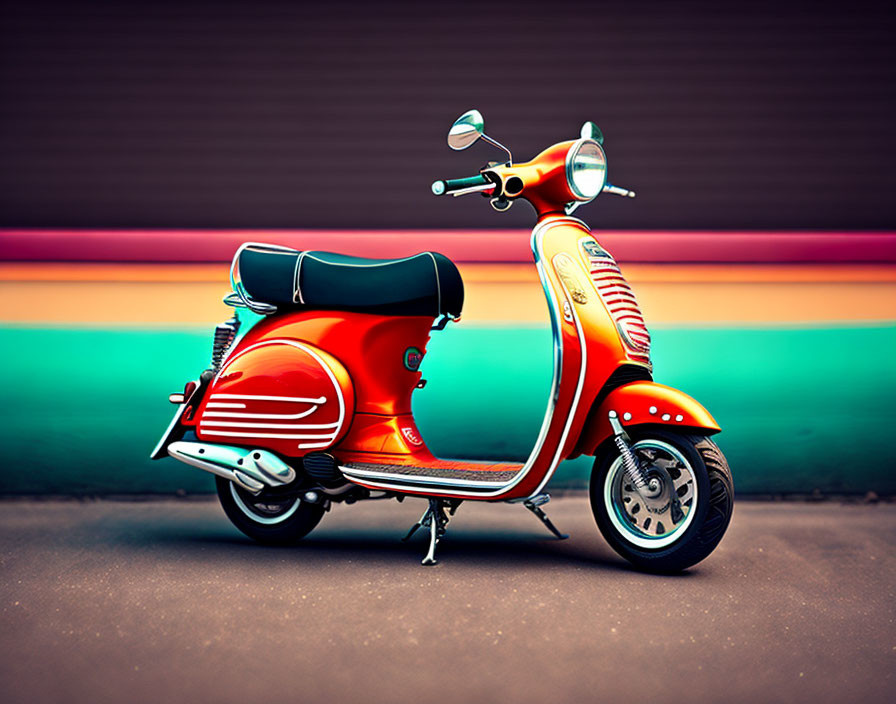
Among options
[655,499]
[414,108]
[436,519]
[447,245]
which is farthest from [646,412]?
[414,108]

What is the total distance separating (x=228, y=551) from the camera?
3.54 meters

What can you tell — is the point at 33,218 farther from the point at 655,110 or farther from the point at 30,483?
the point at 655,110

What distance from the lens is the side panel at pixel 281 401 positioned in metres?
3.48

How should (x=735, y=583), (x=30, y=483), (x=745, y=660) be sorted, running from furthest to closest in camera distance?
(x=30, y=483), (x=735, y=583), (x=745, y=660)

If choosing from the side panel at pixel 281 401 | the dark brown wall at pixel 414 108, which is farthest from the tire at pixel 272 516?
the dark brown wall at pixel 414 108

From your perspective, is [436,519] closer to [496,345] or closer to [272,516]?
[272,516]

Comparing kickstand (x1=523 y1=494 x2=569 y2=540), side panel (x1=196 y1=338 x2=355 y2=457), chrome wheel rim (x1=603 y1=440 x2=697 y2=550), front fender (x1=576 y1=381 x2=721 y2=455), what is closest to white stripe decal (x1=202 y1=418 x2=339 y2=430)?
side panel (x1=196 y1=338 x2=355 y2=457)

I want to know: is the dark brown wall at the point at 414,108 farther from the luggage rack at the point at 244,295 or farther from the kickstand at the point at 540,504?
the kickstand at the point at 540,504

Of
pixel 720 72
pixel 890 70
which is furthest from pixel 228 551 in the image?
pixel 890 70

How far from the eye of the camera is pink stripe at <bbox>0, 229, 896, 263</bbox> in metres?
4.68

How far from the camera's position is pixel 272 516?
12.0ft

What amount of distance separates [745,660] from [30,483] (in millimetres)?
3801

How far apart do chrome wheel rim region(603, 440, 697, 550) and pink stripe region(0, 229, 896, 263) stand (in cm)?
183

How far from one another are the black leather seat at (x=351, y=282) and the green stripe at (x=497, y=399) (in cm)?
116
